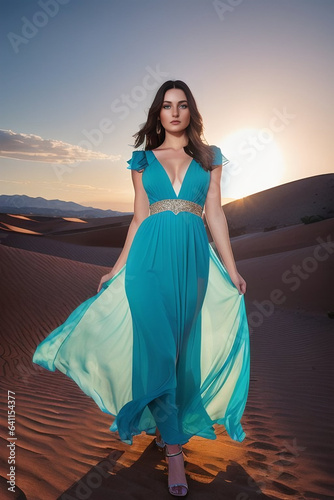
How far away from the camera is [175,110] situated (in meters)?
3.13

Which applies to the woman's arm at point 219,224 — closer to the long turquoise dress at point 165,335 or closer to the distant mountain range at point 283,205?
the long turquoise dress at point 165,335

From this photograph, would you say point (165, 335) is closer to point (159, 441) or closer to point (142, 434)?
point (159, 441)

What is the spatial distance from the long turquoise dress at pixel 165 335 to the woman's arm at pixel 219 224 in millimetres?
59

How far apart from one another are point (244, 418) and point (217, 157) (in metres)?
2.65

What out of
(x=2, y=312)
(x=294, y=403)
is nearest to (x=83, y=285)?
(x=2, y=312)

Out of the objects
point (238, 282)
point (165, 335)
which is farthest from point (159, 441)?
point (238, 282)

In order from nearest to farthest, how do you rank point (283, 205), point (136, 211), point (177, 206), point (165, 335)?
1. point (165, 335)
2. point (177, 206)
3. point (136, 211)
4. point (283, 205)

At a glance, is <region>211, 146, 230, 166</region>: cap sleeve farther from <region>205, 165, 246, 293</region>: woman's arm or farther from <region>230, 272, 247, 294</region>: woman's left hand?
<region>230, 272, 247, 294</region>: woman's left hand

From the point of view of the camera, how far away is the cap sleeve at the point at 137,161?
10.5 ft

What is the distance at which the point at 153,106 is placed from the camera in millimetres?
3236

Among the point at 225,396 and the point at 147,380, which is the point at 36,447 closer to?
the point at 147,380

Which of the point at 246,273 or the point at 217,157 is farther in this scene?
the point at 246,273

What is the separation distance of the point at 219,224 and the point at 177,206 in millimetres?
386

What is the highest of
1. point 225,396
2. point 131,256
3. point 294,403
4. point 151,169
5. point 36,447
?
point 151,169
